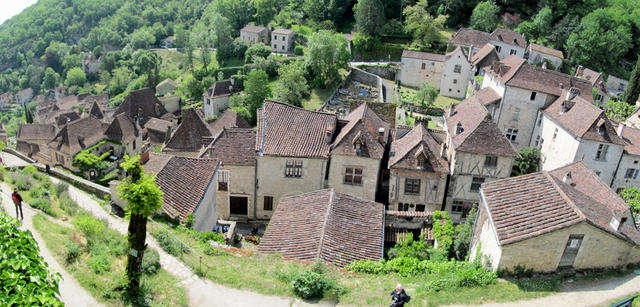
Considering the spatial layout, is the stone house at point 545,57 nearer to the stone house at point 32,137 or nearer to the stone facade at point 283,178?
the stone facade at point 283,178

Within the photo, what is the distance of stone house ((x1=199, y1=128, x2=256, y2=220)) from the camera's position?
33281 millimetres

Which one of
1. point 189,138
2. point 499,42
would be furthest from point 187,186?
point 499,42

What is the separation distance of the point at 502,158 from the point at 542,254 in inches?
645

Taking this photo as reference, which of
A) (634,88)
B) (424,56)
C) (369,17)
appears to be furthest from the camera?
(369,17)

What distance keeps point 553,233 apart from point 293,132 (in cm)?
2050

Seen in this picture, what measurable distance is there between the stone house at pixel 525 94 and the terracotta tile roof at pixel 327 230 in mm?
28034

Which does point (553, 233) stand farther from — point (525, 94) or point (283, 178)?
point (525, 94)

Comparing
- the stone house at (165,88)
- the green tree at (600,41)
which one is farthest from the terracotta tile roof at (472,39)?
the stone house at (165,88)

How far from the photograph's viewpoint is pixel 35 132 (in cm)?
7188

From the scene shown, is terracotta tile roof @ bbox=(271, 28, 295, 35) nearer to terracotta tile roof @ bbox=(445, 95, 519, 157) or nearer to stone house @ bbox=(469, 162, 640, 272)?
terracotta tile roof @ bbox=(445, 95, 519, 157)

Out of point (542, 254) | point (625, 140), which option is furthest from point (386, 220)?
point (625, 140)

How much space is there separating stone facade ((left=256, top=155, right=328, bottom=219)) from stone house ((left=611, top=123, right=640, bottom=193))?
27.4 meters

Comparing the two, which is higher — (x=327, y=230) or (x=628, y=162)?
(x=327, y=230)

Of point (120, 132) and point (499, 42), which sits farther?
point (499, 42)
